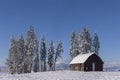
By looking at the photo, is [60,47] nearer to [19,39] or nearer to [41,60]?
[41,60]

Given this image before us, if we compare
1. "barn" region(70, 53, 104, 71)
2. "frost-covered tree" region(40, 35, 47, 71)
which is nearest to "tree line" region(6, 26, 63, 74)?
"frost-covered tree" region(40, 35, 47, 71)

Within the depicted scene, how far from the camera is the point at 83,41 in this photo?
94.1 meters

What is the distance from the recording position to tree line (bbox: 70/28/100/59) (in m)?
93.4

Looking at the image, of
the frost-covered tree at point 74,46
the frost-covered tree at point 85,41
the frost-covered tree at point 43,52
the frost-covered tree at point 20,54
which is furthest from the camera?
the frost-covered tree at point 43,52

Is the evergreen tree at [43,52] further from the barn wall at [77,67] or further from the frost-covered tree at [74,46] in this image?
the barn wall at [77,67]

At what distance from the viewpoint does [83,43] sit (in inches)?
3681

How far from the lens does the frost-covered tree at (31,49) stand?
94375mm

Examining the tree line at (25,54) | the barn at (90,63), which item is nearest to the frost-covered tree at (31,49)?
the tree line at (25,54)

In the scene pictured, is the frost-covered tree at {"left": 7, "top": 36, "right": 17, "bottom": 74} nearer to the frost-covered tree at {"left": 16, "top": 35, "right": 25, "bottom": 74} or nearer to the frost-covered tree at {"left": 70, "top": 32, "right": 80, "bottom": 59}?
the frost-covered tree at {"left": 16, "top": 35, "right": 25, "bottom": 74}

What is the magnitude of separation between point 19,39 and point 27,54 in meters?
6.60

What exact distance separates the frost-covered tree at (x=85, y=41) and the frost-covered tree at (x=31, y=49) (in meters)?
16.3

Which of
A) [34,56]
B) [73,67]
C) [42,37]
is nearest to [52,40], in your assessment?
[42,37]

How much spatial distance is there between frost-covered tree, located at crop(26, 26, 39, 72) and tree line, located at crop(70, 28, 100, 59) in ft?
42.4

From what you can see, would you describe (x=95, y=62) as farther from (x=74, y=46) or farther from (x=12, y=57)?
(x=12, y=57)
